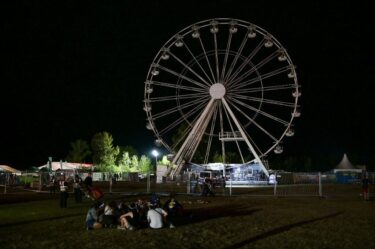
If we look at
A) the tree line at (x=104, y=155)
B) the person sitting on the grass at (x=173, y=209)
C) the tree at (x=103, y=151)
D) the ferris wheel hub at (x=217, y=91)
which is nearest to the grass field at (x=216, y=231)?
the person sitting on the grass at (x=173, y=209)

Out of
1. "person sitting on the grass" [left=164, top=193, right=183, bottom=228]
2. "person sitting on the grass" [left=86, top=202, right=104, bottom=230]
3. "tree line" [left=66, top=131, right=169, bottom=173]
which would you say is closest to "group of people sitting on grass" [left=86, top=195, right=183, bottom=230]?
"person sitting on the grass" [left=86, top=202, right=104, bottom=230]

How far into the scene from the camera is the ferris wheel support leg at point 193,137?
42969 mm

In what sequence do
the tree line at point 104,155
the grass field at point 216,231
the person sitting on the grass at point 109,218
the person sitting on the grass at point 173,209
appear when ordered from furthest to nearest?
the tree line at point 104,155 → the person sitting on the grass at point 173,209 → the person sitting on the grass at point 109,218 → the grass field at point 216,231

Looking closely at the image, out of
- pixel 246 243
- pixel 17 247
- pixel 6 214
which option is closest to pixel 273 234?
pixel 246 243

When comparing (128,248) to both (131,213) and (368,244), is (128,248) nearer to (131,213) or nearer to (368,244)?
(131,213)

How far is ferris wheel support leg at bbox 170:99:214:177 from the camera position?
42969mm

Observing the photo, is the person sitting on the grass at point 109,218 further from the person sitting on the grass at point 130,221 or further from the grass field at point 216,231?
the grass field at point 216,231

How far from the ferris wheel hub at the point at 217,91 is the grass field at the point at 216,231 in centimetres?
2337

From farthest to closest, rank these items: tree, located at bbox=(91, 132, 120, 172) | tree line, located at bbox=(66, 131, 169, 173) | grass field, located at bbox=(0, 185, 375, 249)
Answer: tree, located at bbox=(91, 132, 120, 172), tree line, located at bbox=(66, 131, 169, 173), grass field, located at bbox=(0, 185, 375, 249)

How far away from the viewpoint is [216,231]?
533 inches

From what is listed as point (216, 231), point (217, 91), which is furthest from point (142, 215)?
point (217, 91)

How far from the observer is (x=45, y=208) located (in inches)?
837

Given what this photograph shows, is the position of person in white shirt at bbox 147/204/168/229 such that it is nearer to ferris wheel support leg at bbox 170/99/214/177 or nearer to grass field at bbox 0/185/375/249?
grass field at bbox 0/185/375/249

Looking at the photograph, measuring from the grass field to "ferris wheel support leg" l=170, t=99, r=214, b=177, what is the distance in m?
23.5
